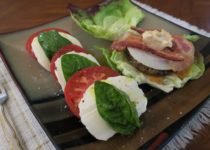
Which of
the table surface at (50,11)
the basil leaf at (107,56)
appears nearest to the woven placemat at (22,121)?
the basil leaf at (107,56)

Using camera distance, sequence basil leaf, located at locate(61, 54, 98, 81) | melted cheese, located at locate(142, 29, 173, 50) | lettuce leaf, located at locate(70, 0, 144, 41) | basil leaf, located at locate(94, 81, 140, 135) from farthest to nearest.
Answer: lettuce leaf, located at locate(70, 0, 144, 41), melted cheese, located at locate(142, 29, 173, 50), basil leaf, located at locate(61, 54, 98, 81), basil leaf, located at locate(94, 81, 140, 135)

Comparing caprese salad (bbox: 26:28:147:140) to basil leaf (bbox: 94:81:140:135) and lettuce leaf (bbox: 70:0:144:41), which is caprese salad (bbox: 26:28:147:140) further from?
lettuce leaf (bbox: 70:0:144:41)

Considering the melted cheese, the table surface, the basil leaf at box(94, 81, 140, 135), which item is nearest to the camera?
the basil leaf at box(94, 81, 140, 135)

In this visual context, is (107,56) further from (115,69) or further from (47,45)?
(47,45)

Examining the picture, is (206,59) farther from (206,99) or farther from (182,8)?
(182,8)

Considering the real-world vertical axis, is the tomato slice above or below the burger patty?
above

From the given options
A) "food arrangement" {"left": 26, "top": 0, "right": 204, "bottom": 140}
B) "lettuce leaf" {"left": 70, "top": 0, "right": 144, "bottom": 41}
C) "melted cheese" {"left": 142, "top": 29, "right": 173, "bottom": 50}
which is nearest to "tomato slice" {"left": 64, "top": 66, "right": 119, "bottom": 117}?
"food arrangement" {"left": 26, "top": 0, "right": 204, "bottom": 140}
